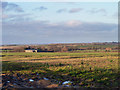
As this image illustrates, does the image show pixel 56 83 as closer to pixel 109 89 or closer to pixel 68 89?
pixel 68 89

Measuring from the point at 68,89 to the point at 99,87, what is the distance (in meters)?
2.05

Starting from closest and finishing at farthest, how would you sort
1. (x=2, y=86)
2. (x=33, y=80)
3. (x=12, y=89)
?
(x=12, y=89)
(x=2, y=86)
(x=33, y=80)

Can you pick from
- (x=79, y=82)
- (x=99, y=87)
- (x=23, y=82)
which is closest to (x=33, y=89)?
(x=23, y=82)

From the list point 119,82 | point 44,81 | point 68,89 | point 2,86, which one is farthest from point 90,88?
point 2,86

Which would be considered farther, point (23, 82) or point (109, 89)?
point (23, 82)

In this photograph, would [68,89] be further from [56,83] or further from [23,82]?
[23,82]

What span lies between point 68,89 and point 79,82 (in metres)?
1.80

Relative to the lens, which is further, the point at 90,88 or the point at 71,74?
the point at 71,74

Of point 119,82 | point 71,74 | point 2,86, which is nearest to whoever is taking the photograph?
point 2,86

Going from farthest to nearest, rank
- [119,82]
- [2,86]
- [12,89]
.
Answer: [119,82] < [2,86] < [12,89]

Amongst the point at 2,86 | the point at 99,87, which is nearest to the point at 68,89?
the point at 99,87

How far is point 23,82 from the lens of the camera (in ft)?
35.7

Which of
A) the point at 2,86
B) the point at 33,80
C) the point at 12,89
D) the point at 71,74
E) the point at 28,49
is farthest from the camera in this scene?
the point at 28,49

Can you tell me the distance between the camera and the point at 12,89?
914cm
